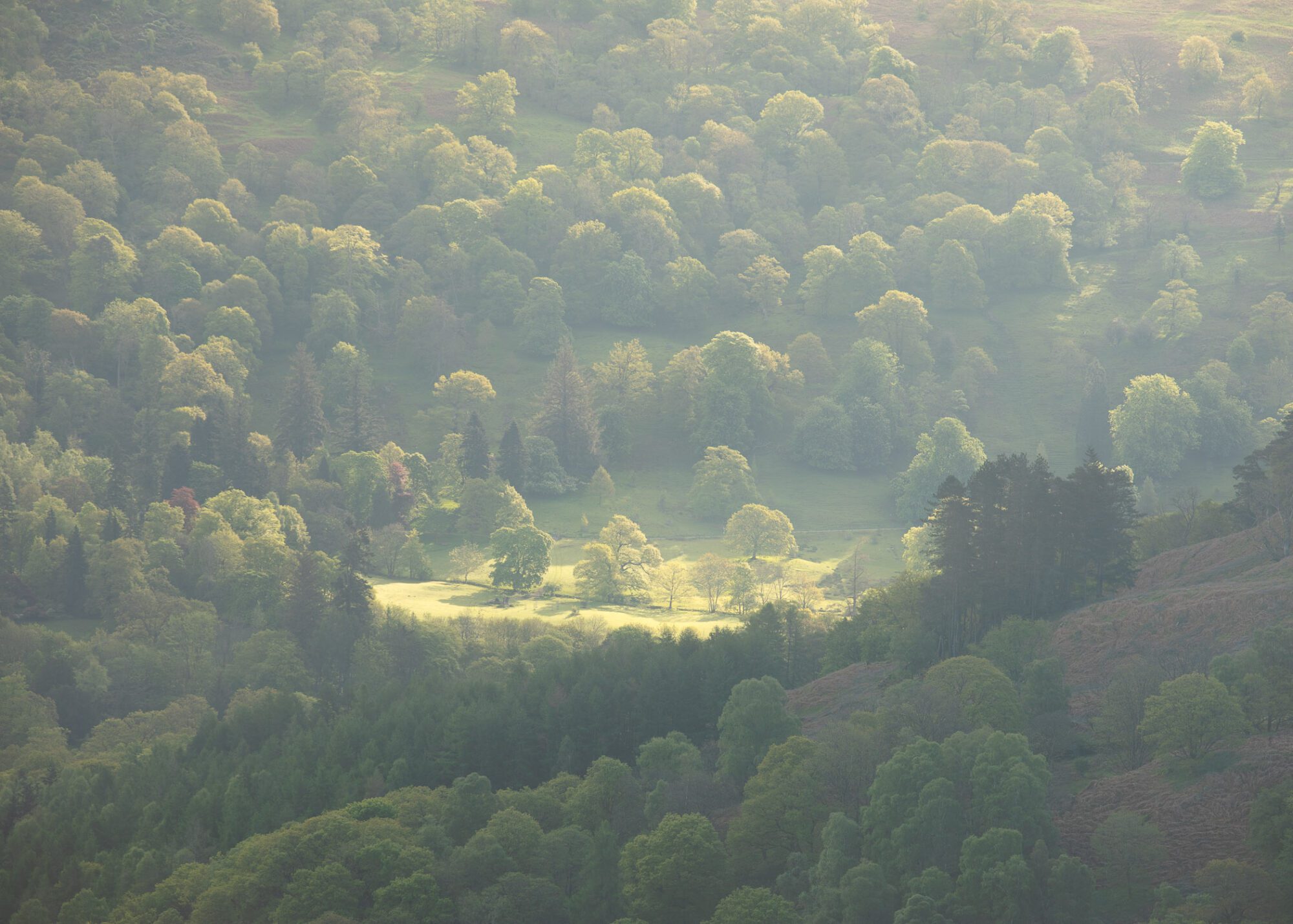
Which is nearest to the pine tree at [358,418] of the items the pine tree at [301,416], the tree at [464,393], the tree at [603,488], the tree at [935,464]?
the pine tree at [301,416]

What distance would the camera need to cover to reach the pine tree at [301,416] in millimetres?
188125

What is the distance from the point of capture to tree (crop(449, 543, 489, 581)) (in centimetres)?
16438

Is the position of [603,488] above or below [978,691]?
above

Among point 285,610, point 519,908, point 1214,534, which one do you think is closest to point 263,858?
point 519,908

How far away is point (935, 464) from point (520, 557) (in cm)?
5433

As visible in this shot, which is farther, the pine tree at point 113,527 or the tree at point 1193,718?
the pine tree at point 113,527

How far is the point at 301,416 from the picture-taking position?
190 meters

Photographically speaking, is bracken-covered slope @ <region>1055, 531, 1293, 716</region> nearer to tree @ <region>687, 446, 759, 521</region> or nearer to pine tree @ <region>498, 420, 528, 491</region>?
tree @ <region>687, 446, 759, 521</region>

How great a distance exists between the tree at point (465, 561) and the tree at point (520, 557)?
3.54m

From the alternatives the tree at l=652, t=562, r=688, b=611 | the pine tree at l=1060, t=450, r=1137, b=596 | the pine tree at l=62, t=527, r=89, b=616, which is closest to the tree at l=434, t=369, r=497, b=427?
the tree at l=652, t=562, r=688, b=611

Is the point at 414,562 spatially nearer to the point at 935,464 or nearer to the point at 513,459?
the point at 513,459

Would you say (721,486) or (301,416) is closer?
(721,486)

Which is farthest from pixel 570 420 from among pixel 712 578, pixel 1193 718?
pixel 1193 718

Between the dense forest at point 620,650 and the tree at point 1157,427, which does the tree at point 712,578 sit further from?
the tree at point 1157,427
